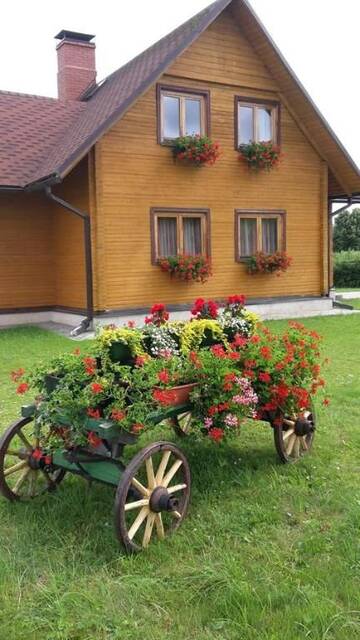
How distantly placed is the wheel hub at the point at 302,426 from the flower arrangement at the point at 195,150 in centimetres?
910

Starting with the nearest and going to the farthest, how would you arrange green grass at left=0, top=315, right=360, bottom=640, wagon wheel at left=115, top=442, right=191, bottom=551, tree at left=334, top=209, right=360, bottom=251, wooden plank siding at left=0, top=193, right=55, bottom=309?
green grass at left=0, top=315, right=360, bottom=640, wagon wheel at left=115, top=442, right=191, bottom=551, wooden plank siding at left=0, top=193, right=55, bottom=309, tree at left=334, top=209, right=360, bottom=251

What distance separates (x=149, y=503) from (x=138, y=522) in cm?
13

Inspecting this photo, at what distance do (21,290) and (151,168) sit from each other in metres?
3.97

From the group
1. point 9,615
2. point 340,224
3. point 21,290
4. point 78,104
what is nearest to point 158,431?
point 9,615

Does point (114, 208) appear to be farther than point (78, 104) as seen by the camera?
No

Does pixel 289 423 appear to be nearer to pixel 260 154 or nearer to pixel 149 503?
pixel 149 503

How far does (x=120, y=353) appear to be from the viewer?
400 cm

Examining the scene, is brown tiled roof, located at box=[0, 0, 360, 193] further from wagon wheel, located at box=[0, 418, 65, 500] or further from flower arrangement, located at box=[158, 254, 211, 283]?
wagon wheel, located at box=[0, 418, 65, 500]

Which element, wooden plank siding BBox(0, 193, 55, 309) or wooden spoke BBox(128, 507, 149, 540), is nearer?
wooden spoke BBox(128, 507, 149, 540)

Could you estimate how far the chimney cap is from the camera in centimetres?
1658

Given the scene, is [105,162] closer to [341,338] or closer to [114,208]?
[114,208]

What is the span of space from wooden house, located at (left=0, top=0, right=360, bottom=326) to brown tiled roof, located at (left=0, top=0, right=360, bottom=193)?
1.6 inches

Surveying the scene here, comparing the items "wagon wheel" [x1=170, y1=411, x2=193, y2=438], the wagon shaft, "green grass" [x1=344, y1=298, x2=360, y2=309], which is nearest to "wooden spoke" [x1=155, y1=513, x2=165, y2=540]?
the wagon shaft

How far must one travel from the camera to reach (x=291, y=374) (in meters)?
4.30
